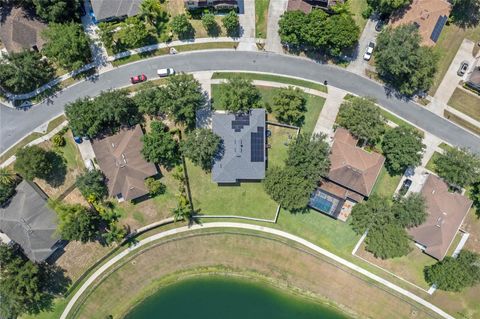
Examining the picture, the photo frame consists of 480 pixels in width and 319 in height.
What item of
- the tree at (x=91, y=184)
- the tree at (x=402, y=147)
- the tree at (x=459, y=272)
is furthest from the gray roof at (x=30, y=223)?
the tree at (x=459, y=272)

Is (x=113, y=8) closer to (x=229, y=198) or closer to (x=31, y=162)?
(x=31, y=162)

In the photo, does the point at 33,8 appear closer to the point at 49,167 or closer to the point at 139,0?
the point at 139,0

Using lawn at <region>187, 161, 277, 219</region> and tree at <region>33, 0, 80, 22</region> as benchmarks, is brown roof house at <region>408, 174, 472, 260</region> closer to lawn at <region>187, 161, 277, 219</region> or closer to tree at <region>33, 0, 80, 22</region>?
lawn at <region>187, 161, 277, 219</region>

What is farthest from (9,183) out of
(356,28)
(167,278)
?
(356,28)

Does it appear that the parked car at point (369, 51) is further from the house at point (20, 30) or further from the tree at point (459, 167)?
the house at point (20, 30)

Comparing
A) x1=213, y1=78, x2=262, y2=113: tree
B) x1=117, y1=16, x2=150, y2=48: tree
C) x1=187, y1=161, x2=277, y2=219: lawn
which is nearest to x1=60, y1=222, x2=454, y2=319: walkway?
x1=187, y1=161, x2=277, y2=219: lawn

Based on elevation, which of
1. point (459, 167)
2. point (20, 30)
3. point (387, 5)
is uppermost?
point (387, 5)

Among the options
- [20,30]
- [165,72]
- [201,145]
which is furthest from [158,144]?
[20,30]

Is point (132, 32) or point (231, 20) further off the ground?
point (231, 20)
